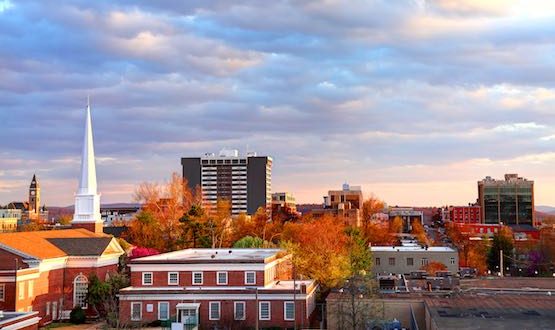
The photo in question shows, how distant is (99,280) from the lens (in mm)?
60188

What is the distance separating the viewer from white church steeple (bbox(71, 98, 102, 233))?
252ft

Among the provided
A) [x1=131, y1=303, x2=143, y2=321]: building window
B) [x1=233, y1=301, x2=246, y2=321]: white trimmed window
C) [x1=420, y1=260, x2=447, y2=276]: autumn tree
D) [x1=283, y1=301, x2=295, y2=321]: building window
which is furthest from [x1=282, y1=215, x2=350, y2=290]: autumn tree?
[x1=131, y1=303, x2=143, y2=321]: building window

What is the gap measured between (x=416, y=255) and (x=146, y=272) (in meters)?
44.1

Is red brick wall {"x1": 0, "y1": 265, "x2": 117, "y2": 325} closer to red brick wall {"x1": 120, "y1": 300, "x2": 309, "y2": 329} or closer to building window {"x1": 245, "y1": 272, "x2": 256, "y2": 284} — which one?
red brick wall {"x1": 120, "y1": 300, "x2": 309, "y2": 329}

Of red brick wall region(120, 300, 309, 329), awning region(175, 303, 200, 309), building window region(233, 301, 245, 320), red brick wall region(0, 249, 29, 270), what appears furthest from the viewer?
red brick wall region(0, 249, 29, 270)

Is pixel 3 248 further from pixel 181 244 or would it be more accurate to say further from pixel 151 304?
pixel 181 244

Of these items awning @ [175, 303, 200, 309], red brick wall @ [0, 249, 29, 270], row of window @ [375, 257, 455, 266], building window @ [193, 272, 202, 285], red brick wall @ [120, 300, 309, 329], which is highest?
red brick wall @ [0, 249, 29, 270]

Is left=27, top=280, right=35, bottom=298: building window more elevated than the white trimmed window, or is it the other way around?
left=27, top=280, right=35, bottom=298: building window

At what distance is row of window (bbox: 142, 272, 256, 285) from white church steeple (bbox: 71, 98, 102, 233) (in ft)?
83.0

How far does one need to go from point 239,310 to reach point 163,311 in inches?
238

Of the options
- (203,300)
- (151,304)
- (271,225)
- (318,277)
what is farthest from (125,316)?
(271,225)

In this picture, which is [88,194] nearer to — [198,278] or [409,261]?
[198,278]

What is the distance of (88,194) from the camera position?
7681 cm

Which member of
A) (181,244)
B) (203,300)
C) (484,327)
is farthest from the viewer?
(181,244)
